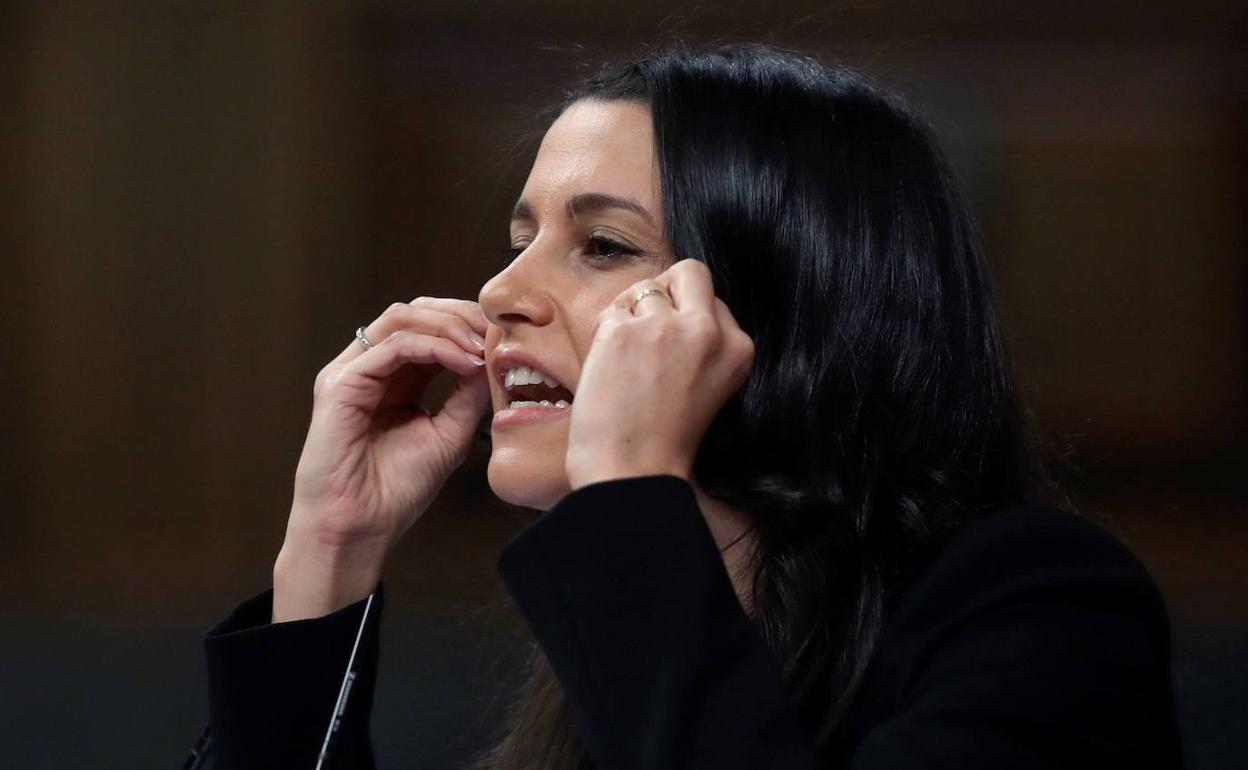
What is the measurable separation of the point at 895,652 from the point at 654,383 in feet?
1.01

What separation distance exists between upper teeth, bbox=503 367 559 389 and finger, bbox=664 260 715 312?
243mm

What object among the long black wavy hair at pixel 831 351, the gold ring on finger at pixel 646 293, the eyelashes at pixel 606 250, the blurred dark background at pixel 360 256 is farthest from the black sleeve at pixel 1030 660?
the blurred dark background at pixel 360 256

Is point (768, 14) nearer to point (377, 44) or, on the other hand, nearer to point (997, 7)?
point (997, 7)

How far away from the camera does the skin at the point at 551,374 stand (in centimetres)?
109

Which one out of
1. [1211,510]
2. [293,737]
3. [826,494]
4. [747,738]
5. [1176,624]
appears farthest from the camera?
[1211,510]

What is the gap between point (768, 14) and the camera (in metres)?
3.01

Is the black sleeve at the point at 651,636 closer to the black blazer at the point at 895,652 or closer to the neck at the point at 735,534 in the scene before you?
the black blazer at the point at 895,652

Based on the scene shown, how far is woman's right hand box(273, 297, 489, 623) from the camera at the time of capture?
1556 millimetres

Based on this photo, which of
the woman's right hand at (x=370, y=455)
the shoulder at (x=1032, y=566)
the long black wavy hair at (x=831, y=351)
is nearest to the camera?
the shoulder at (x=1032, y=566)

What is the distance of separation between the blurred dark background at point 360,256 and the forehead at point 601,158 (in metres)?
1.48

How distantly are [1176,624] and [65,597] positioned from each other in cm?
257

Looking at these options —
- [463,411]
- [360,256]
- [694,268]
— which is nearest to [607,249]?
[694,268]

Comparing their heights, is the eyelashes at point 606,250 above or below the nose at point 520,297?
above

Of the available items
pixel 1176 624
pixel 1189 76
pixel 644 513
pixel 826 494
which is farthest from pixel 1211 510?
pixel 644 513
